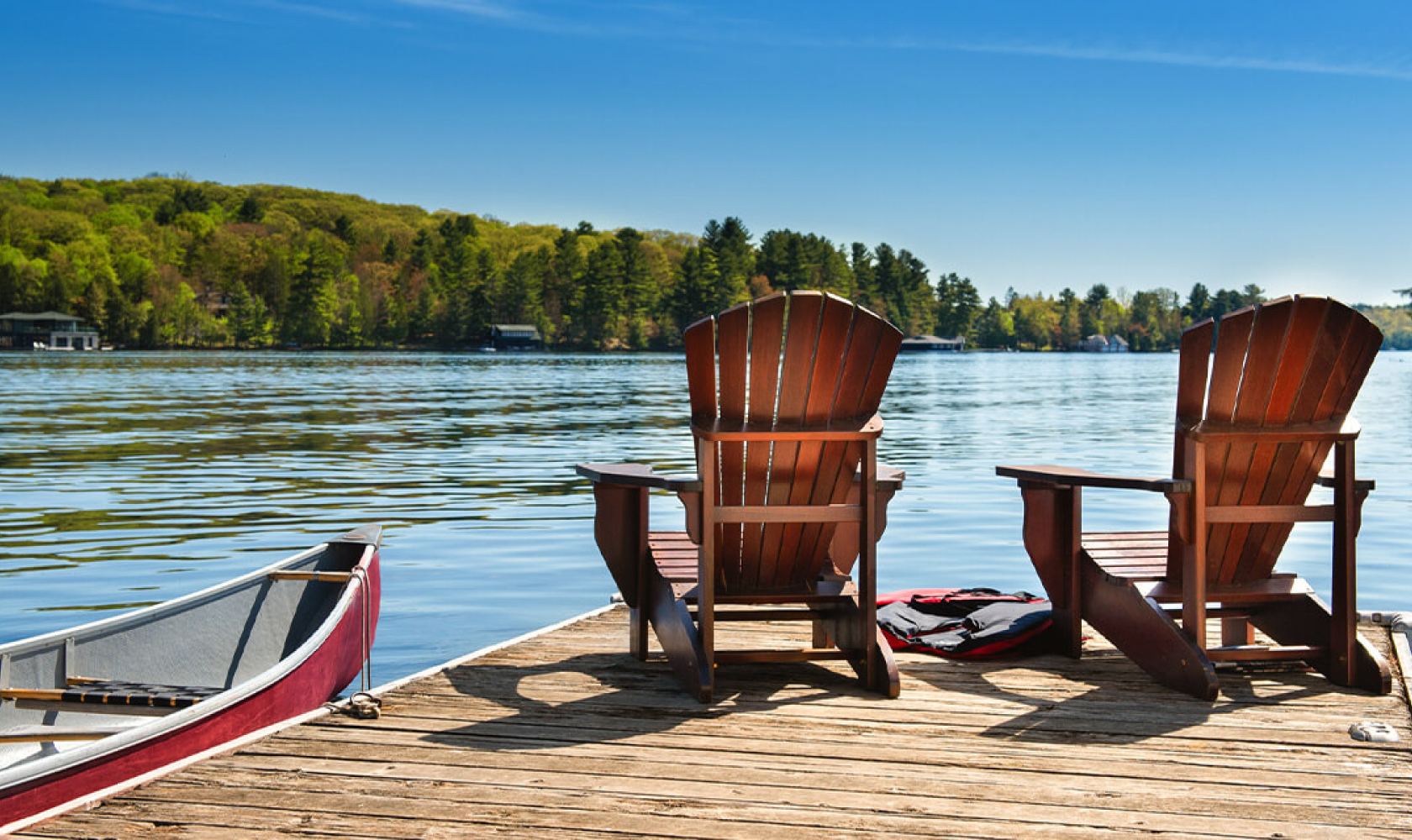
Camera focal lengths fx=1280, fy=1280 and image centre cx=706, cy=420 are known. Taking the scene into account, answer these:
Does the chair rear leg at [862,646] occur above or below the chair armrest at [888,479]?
below

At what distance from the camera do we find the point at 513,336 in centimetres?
13638

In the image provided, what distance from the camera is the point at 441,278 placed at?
140750 millimetres

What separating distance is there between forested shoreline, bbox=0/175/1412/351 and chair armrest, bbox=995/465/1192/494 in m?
116

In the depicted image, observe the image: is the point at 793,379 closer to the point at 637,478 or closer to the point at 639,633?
the point at 637,478

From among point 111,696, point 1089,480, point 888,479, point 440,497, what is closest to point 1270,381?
point 1089,480

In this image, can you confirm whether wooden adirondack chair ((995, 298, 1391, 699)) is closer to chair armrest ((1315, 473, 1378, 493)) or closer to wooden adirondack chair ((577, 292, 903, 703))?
chair armrest ((1315, 473, 1378, 493))

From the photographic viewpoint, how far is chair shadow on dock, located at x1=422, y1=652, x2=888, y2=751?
12.1 feet

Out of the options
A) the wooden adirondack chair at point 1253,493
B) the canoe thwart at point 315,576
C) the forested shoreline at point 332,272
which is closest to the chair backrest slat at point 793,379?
the wooden adirondack chair at point 1253,493

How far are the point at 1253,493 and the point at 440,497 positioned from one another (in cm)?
1289

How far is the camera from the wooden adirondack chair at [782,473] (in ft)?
13.1

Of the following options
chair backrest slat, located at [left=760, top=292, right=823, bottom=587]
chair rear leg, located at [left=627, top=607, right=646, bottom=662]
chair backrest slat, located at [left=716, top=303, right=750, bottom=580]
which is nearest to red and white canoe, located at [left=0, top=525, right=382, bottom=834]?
chair rear leg, located at [left=627, top=607, right=646, bottom=662]

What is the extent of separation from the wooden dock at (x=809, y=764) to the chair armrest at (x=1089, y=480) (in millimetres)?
672

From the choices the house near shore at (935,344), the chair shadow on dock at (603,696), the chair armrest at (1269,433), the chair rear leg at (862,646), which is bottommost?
the chair shadow on dock at (603,696)

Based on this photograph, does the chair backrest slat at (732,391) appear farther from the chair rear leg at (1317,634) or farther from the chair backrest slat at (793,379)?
the chair rear leg at (1317,634)
